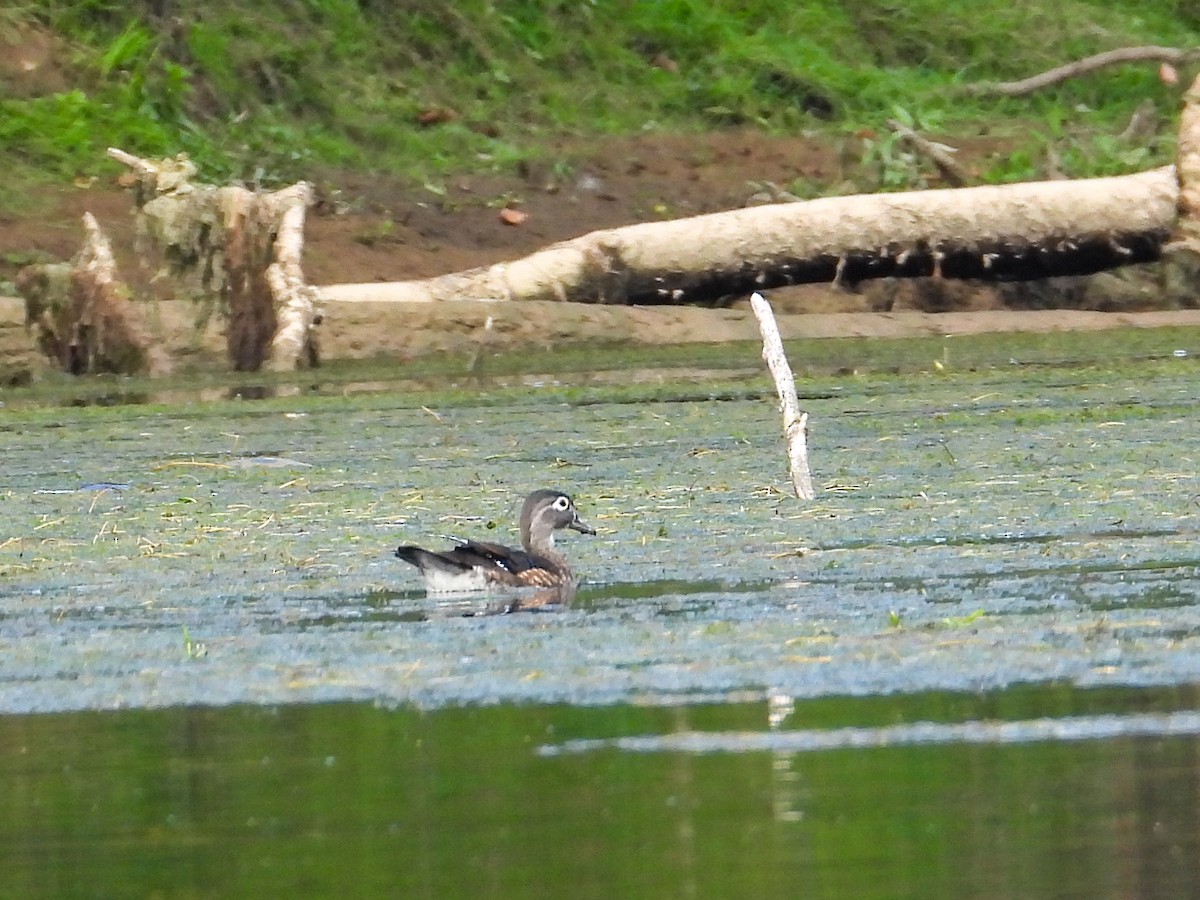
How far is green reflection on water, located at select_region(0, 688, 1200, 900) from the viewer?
4285 millimetres

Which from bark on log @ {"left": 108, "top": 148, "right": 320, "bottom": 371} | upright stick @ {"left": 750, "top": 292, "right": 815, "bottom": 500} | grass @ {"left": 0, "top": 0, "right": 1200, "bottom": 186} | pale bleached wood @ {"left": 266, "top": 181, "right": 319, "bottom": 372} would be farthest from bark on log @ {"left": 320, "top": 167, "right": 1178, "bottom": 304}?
upright stick @ {"left": 750, "top": 292, "right": 815, "bottom": 500}

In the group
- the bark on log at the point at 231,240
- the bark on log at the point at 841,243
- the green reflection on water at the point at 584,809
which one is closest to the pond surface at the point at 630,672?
the green reflection on water at the point at 584,809

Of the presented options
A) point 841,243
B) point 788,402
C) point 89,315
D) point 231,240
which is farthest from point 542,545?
point 841,243

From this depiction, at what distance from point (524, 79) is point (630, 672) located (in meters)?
18.8

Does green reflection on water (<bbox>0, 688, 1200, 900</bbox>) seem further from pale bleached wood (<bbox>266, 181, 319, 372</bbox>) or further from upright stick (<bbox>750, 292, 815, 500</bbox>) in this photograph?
pale bleached wood (<bbox>266, 181, 319, 372</bbox>)

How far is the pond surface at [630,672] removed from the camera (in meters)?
4.53

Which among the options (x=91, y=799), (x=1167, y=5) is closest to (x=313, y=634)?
(x=91, y=799)

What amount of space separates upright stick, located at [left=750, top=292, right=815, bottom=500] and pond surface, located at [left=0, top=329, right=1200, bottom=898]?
12cm

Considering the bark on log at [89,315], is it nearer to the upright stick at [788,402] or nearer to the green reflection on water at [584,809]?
the upright stick at [788,402]

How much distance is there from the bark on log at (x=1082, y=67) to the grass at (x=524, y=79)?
17 cm

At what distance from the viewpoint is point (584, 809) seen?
4.84m

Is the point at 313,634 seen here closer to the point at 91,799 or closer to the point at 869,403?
the point at 91,799

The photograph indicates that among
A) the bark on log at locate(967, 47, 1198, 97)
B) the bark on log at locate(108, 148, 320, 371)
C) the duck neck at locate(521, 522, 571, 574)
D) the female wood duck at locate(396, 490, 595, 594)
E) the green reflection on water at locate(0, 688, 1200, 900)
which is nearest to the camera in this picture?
the green reflection on water at locate(0, 688, 1200, 900)

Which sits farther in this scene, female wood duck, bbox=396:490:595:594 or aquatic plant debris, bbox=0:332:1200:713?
female wood duck, bbox=396:490:595:594
